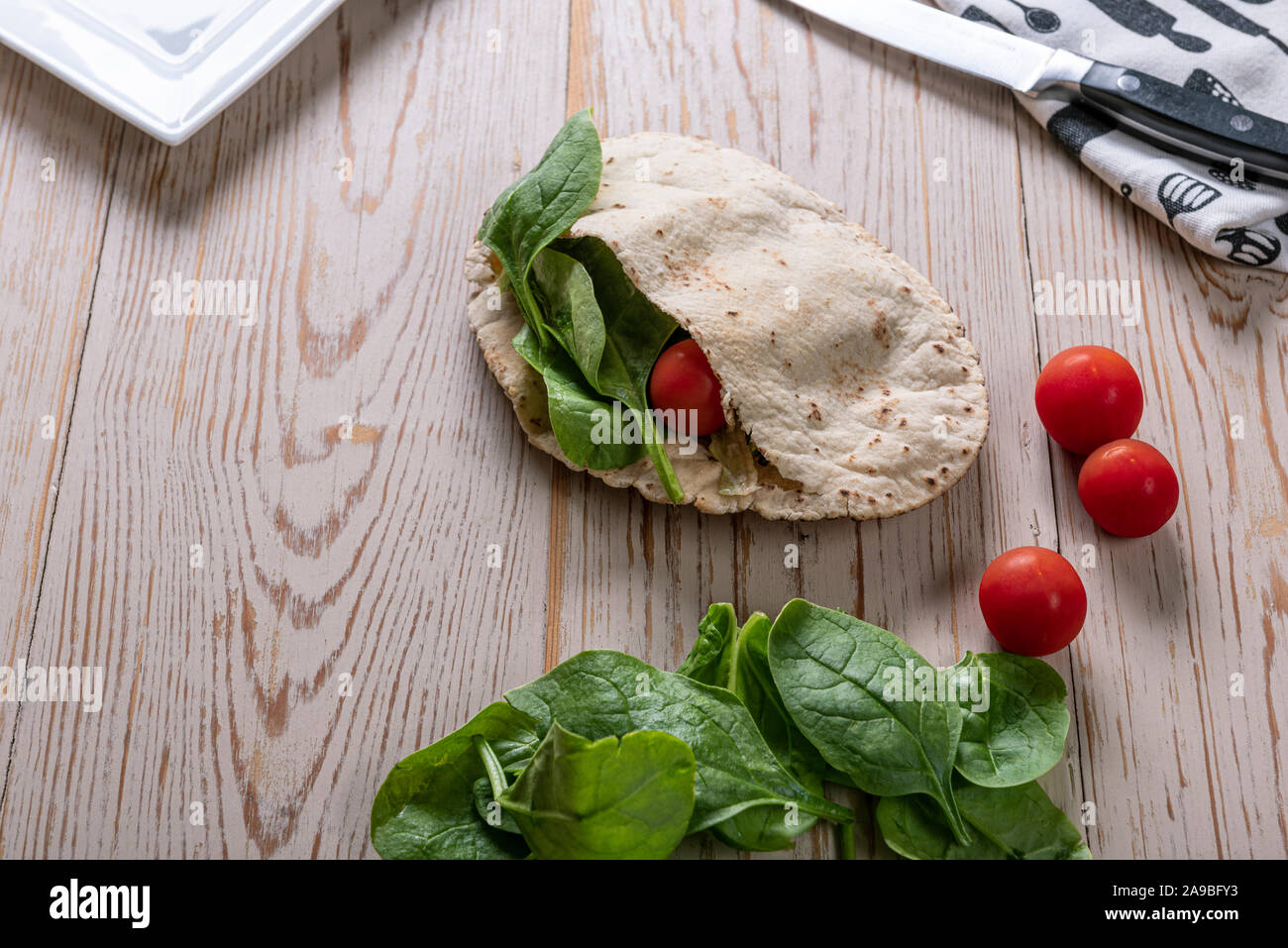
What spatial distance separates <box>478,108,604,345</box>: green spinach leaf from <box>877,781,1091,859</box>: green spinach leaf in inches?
19.9

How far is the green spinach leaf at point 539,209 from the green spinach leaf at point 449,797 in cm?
35

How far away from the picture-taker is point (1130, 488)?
91 centimetres

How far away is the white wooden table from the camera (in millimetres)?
858

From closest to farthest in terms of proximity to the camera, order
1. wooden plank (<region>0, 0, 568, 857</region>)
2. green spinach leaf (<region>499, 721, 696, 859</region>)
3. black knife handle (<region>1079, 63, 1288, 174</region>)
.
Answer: green spinach leaf (<region>499, 721, 696, 859</region>) < wooden plank (<region>0, 0, 568, 857</region>) < black knife handle (<region>1079, 63, 1288, 174</region>)

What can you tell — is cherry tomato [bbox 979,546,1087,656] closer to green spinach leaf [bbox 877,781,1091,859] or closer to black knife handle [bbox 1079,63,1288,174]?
green spinach leaf [bbox 877,781,1091,859]

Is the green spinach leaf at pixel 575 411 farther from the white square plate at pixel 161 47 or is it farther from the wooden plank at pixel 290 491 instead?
the white square plate at pixel 161 47

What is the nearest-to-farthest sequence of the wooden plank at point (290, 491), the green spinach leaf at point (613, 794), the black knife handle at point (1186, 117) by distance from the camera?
the green spinach leaf at point (613, 794)
the wooden plank at point (290, 491)
the black knife handle at point (1186, 117)

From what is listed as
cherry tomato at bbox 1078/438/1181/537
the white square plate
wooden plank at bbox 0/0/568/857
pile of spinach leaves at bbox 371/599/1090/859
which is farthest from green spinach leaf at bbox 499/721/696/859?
the white square plate

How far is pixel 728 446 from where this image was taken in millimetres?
940

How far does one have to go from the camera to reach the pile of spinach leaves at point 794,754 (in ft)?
2.56

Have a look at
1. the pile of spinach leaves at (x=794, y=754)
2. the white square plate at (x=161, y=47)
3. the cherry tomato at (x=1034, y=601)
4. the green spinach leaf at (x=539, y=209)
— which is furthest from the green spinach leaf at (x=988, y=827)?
the white square plate at (x=161, y=47)

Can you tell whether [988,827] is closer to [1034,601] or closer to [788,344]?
[1034,601]

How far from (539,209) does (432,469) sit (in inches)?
10.2

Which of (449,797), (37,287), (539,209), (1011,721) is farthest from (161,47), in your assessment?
(1011,721)
